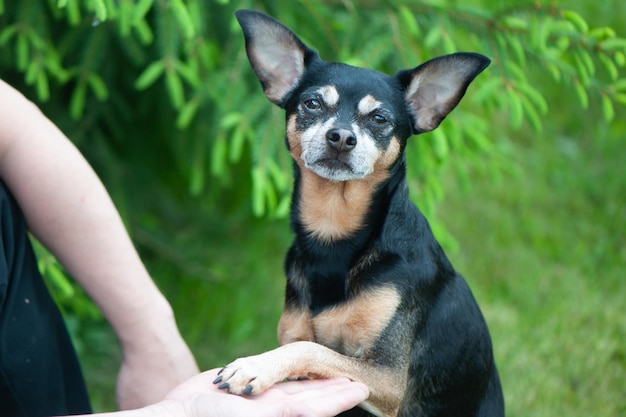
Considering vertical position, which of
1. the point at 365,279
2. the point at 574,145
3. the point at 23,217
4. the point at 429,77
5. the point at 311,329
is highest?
the point at 429,77

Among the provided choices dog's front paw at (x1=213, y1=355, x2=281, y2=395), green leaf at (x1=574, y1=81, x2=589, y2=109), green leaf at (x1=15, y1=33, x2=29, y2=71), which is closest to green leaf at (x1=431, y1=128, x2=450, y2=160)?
green leaf at (x1=574, y1=81, x2=589, y2=109)

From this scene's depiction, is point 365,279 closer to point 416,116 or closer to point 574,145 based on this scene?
point 416,116

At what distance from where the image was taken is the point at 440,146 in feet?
10.3

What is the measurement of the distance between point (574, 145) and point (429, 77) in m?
4.17

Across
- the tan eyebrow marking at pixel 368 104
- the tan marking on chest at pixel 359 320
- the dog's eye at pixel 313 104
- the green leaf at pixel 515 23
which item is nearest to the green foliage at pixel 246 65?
the green leaf at pixel 515 23

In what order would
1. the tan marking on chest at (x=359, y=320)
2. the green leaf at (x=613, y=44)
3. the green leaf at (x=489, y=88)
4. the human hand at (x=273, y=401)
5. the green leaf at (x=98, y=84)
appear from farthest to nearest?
the green leaf at (x=98, y=84)
the green leaf at (x=489, y=88)
the green leaf at (x=613, y=44)
the tan marking on chest at (x=359, y=320)
the human hand at (x=273, y=401)

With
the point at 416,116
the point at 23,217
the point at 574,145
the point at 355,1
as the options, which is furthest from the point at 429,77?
the point at 574,145

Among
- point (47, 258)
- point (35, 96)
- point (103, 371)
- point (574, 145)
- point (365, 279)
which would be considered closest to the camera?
point (365, 279)

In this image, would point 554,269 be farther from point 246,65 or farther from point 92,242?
point 92,242

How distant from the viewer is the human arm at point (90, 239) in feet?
7.47

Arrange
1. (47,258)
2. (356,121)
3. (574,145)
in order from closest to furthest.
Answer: (356,121) → (47,258) → (574,145)

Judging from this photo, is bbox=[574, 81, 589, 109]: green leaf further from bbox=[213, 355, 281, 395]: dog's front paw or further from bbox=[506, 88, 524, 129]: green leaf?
bbox=[213, 355, 281, 395]: dog's front paw

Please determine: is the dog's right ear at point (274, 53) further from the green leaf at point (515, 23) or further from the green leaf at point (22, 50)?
the green leaf at point (22, 50)

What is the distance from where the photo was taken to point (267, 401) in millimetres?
1931
